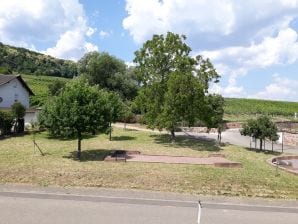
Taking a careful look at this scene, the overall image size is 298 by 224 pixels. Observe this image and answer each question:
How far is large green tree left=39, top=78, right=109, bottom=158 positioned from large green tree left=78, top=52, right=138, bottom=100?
4132cm

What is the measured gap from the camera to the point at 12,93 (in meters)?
56.8

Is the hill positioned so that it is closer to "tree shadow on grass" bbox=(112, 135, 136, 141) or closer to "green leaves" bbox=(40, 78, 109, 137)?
"tree shadow on grass" bbox=(112, 135, 136, 141)

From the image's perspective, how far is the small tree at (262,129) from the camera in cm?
3198

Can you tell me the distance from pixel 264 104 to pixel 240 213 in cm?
9233

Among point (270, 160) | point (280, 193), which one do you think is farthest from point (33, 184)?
point (270, 160)

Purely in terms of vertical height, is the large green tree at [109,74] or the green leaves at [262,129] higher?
the large green tree at [109,74]

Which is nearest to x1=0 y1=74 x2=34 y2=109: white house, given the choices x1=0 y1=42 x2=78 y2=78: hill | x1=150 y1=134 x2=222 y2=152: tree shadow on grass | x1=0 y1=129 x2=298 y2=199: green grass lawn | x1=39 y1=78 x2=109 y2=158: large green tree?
x1=150 y1=134 x2=222 y2=152: tree shadow on grass

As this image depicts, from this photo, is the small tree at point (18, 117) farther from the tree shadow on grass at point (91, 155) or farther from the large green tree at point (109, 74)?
the large green tree at point (109, 74)

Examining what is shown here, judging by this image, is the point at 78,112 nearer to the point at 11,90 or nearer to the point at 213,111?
the point at 213,111

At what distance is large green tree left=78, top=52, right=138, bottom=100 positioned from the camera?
70.3m

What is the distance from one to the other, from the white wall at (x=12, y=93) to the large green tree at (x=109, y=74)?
1334 cm

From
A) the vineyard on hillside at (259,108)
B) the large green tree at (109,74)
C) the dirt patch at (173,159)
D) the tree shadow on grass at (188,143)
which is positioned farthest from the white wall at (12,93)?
the vineyard on hillside at (259,108)

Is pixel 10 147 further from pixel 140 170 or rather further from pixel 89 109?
pixel 140 170

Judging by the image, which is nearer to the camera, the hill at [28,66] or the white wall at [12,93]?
the white wall at [12,93]
